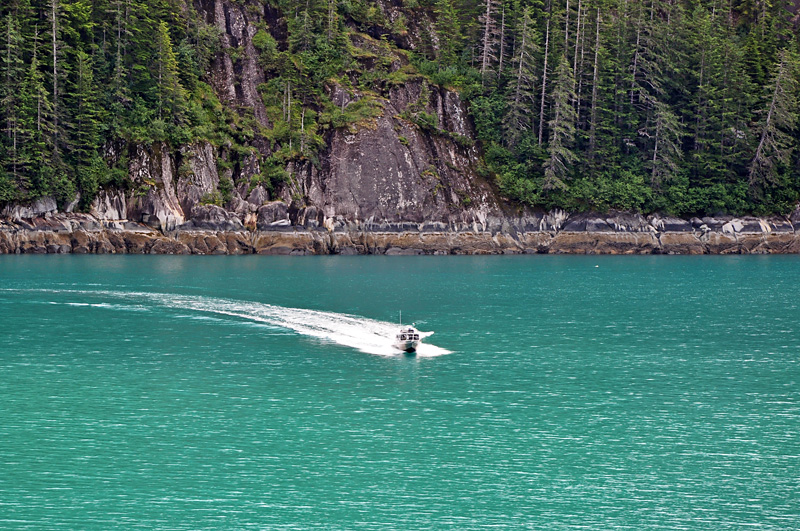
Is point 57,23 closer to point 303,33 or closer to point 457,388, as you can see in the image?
point 303,33

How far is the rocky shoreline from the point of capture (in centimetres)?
10288

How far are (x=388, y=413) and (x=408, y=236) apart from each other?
85379mm

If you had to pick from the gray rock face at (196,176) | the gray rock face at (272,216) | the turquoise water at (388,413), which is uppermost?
the gray rock face at (196,176)

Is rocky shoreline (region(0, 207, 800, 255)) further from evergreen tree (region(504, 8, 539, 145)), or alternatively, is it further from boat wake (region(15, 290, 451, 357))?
boat wake (region(15, 290, 451, 357))

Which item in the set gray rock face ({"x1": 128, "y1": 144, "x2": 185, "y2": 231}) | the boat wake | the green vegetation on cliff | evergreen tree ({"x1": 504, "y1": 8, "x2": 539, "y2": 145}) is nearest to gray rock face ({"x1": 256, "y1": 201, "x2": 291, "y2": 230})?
the green vegetation on cliff

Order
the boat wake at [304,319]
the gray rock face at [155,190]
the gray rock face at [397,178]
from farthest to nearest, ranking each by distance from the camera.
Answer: the gray rock face at [397,178], the gray rock face at [155,190], the boat wake at [304,319]

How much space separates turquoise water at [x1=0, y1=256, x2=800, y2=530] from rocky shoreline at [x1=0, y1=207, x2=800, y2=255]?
130 feet

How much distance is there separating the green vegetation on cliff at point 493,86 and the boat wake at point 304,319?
48.5m

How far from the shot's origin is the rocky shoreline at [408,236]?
338 ft

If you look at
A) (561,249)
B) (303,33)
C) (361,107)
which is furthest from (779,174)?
(303,33)

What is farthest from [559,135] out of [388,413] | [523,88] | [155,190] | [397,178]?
[388,413]

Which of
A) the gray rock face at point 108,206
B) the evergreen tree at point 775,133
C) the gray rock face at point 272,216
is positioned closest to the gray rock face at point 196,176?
the gray rock face at point 272,216

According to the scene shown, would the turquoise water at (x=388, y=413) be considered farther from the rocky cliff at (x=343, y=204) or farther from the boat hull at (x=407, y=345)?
the rocky cliff at (x=343, y=204)

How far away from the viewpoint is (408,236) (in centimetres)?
11650
